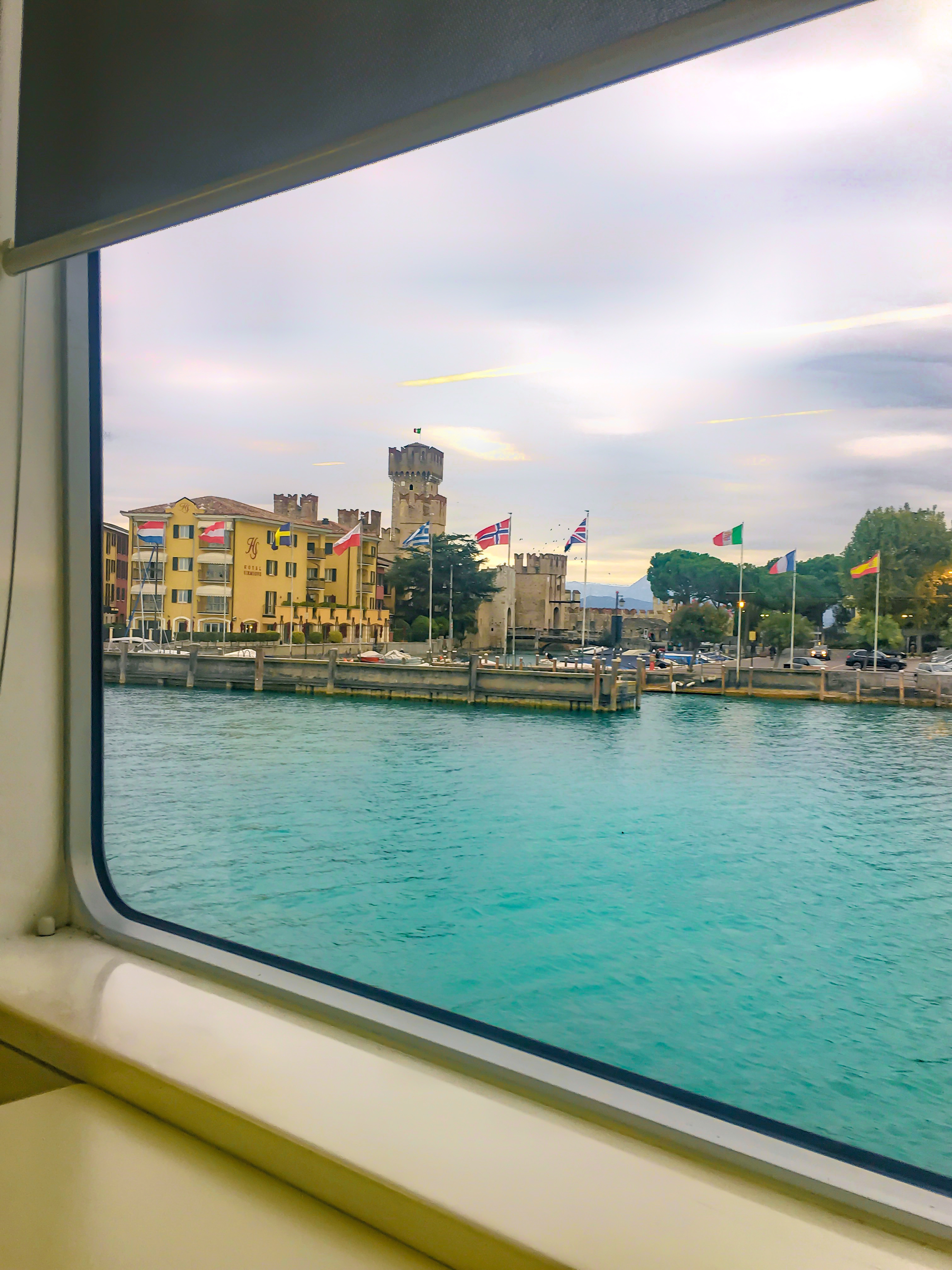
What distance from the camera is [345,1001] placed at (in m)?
1.12

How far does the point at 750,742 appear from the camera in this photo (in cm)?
2289

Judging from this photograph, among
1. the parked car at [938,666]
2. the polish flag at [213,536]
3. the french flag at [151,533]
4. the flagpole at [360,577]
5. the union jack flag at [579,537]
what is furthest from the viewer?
the union jack flag at [579,537]

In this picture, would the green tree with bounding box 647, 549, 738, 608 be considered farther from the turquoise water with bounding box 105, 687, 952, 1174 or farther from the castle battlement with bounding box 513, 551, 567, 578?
the castle battlement with bounding box 513, 551, 567, 578

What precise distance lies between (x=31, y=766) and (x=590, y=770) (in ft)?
71.3

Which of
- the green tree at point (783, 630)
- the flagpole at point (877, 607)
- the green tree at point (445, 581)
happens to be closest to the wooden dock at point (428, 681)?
the green tree at point (445, 581)

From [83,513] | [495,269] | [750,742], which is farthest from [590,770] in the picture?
[83,513]

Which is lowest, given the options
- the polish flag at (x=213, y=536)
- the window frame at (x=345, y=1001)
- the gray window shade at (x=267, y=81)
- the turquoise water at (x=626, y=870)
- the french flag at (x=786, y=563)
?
the turquoise water at (x=626, y=870)

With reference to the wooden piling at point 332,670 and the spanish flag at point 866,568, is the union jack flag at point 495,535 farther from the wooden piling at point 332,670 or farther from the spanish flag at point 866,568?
the spanish flag at point 866,568

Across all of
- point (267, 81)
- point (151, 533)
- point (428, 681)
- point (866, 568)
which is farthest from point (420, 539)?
point (267, 81)

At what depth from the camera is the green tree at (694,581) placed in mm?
11188

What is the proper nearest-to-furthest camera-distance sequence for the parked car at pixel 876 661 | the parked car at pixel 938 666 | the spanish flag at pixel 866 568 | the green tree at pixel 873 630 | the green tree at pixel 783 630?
the green tree at pixel 873 630
the spanish flag at pixel 866 568
the parked car at pixel 938 666
the parked car at pixel 876 661
the green tree at pixel 783 630

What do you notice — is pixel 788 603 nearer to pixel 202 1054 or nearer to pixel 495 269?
pixel 202 1054

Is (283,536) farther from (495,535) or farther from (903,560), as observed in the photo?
(903,560)

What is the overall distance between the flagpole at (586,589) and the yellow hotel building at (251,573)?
3.53 metres
